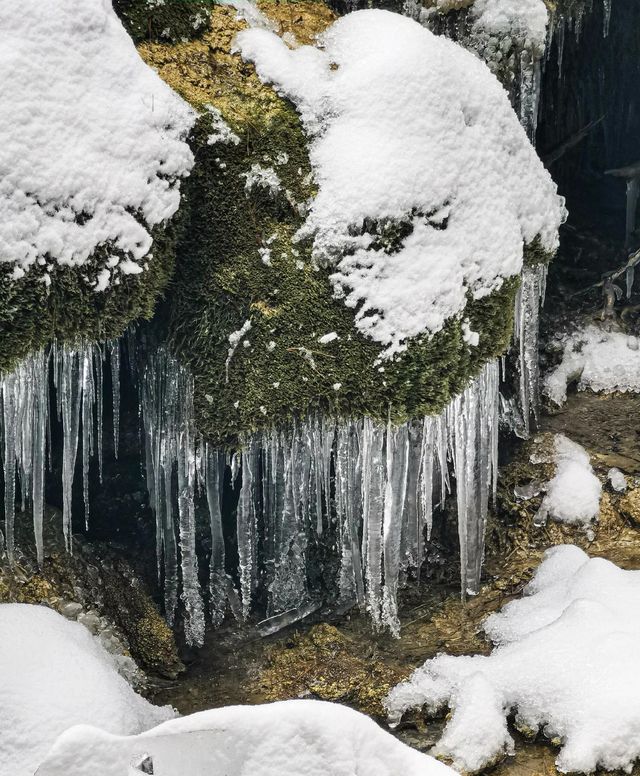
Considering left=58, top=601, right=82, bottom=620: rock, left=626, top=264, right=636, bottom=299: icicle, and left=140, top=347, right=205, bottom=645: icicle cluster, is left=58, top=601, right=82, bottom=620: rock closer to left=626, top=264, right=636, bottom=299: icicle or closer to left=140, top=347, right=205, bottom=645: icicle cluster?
left=140, top=347, right=205, bottom=645: icicle cluster

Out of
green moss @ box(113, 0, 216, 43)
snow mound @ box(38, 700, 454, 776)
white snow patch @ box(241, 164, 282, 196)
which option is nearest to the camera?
snow mound @ box(38, 700, 454, 776)

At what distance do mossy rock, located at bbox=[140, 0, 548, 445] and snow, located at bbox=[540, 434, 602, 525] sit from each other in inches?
55.2

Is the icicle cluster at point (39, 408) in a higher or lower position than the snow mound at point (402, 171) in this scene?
lower

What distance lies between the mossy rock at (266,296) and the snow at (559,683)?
44.4 inches

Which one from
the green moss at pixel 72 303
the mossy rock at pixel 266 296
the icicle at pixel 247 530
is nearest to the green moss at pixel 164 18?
the mossy rock at pixel 266 296

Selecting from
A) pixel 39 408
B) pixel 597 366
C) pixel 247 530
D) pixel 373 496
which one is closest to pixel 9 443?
pixel 39 408

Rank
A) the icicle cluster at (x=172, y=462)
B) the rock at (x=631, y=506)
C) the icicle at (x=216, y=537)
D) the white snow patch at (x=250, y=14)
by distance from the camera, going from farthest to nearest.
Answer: the rock at (x=631, y=506) < the icicle at (x=216, y=537) < the icicle cluster at (x=172, y=462) < the white snow patch at (x=250, y=14)

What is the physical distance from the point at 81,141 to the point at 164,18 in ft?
2.81

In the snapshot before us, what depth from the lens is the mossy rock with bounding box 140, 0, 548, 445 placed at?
3.62 m

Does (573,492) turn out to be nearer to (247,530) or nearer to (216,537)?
(247,530)

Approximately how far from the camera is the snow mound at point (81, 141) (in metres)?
3.14

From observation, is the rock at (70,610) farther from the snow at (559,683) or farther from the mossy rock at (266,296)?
the snow at (559,683)

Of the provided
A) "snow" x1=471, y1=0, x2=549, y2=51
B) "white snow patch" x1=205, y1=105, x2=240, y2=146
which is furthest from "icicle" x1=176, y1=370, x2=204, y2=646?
"snow" x1=471, y1=0, x2=549, y2=51

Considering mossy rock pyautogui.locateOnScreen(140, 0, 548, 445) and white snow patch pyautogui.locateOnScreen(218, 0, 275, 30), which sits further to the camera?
white snow patch pyautogui.locateOnScreen(218, 0, 275, 30)
